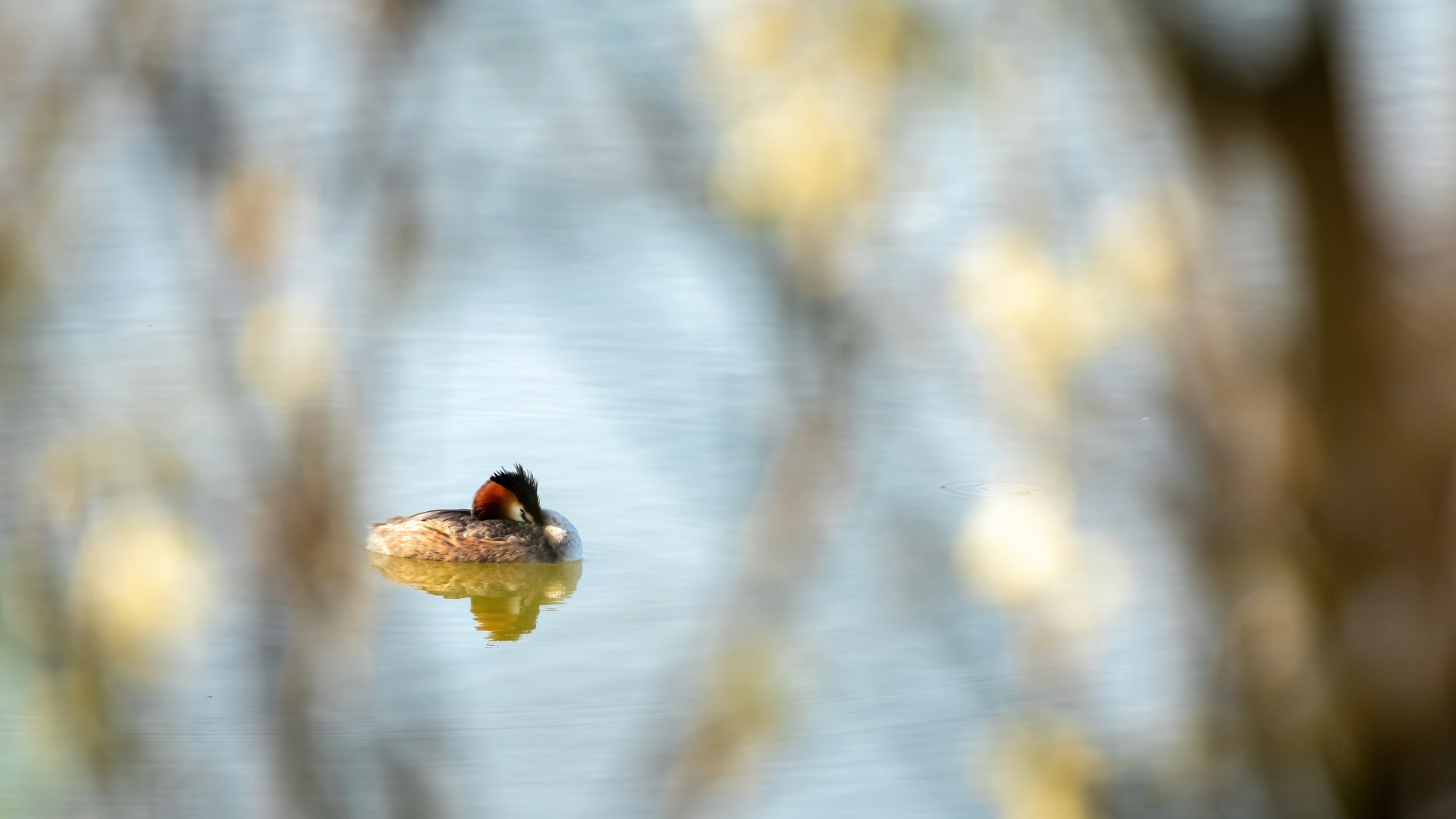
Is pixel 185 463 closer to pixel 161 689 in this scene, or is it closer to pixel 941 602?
pixel 161 689

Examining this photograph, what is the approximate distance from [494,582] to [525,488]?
0.40 m

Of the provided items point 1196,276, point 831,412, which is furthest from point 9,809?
point 1196,276

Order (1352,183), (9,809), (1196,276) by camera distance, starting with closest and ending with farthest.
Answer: (1352,183) < (1196,276) < (9,809)

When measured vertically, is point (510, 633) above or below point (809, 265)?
above

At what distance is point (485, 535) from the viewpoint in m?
6.21

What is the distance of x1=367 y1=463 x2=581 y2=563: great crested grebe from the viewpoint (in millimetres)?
6074

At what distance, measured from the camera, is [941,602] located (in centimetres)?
140

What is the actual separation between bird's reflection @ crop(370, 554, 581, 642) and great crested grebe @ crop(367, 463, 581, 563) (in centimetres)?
3

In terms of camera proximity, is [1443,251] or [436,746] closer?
[1443,251]

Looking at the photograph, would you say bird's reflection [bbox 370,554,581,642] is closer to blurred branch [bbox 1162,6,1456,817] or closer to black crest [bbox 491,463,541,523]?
black crest [bbox 491,463,541,523]

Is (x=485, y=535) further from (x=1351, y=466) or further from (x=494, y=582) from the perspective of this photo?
(x=1351, y=466)

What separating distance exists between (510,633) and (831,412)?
11.7 feet

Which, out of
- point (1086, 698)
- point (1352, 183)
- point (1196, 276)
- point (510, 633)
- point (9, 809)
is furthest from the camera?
point (510, 633)

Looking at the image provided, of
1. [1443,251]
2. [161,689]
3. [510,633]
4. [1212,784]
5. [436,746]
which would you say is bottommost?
[1212,784]
